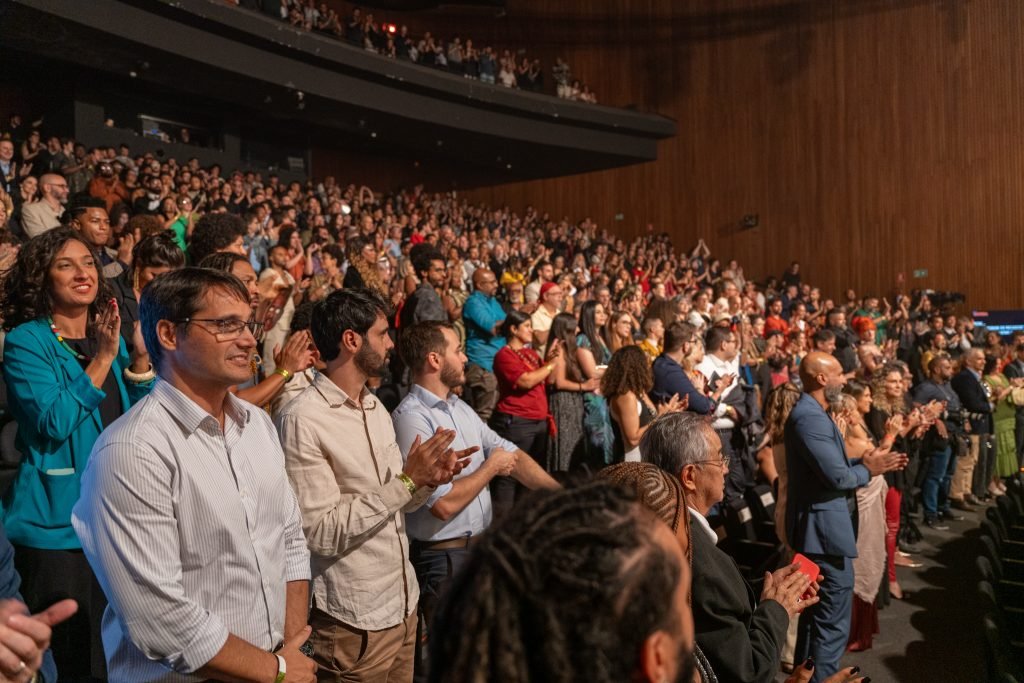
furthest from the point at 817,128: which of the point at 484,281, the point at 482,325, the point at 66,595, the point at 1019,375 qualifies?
the point at 66,595

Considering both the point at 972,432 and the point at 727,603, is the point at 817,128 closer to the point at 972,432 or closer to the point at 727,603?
the point at 972,432

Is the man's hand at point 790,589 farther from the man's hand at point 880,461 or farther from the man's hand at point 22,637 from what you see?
the man's hand at point 880,461

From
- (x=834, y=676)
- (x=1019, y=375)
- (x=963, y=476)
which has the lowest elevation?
(x=963, y=476)

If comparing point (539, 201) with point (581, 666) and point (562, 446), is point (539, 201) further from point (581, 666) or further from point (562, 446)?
point (581, 666)

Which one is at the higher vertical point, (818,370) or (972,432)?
(818,370)

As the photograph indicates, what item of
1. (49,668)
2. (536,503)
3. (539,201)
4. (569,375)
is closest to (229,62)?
(569,375)

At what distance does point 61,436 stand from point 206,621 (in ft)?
2.60

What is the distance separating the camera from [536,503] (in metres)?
0.97

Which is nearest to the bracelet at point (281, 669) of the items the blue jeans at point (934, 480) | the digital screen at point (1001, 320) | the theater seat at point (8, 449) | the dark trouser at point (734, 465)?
the theater seat at point (8, 449)

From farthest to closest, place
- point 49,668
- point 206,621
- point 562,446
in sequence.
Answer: point 562,446, point 49,668, point 206,621

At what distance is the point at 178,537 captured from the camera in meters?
1.52

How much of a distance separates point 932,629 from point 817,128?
13634 mm

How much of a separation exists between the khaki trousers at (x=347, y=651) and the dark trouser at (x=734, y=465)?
339cm

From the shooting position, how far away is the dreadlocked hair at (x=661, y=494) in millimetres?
1771
